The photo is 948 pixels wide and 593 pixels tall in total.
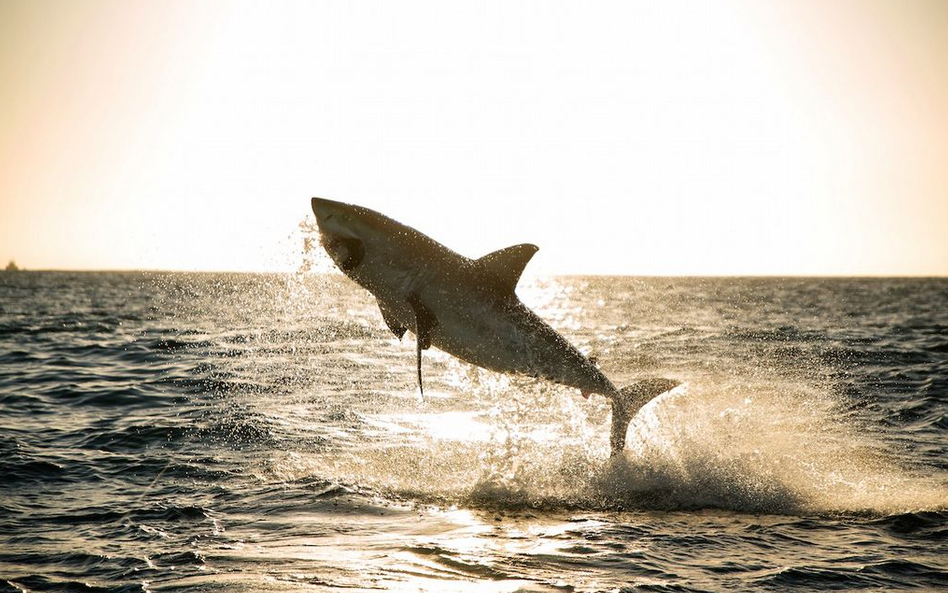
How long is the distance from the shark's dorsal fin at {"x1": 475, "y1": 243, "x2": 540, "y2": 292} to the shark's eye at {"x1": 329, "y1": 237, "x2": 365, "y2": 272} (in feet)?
4.86

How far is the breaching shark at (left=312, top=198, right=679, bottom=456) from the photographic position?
382 inches

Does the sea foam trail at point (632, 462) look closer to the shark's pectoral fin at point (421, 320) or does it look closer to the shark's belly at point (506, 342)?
the shark's belly at point (506, 342)

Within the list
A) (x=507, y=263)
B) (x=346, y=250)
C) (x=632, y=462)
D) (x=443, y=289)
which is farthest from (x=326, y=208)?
(x=632, y=462)

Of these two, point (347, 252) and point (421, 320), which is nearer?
point (347, 252)

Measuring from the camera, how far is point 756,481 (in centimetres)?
1117

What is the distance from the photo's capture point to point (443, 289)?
9938mm

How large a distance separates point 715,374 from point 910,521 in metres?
12.9

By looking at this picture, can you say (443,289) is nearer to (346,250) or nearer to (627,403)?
(346,250)

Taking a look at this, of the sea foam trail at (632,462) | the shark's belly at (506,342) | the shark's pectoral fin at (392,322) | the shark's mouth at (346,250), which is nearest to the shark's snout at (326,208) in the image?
the shark's mouth at (346,250)

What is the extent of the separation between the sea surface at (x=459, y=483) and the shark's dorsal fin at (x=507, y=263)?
1.74 m

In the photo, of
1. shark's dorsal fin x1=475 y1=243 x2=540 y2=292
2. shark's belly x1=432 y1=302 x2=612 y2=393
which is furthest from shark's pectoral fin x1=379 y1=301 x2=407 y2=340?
shark's dorsal fin x1=475 y1=243 x2=540 y2=292

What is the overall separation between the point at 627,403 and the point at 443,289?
3.21 metres

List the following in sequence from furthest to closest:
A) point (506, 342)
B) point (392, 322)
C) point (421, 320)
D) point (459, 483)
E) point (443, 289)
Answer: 1. point (459, 483)
2. point (392, 322)
3. point (506, 342)
4. point (443, 289)
5. point (421, 320)

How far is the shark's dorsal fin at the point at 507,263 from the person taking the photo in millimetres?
9938
